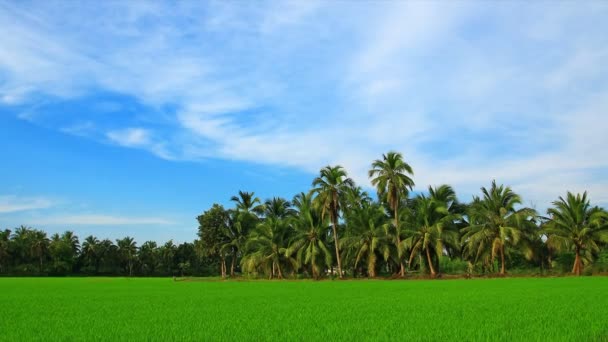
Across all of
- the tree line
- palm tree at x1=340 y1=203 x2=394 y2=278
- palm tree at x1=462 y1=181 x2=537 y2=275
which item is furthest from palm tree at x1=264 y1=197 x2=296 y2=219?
palm tree at x1=462 y1=181 x2=537 y2=275

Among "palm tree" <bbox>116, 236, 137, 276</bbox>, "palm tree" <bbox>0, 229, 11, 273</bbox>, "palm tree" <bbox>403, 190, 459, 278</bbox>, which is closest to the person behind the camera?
"palm tree" <bbox>403, 190, 459, 278</bbox>

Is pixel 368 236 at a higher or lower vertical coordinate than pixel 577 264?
higher

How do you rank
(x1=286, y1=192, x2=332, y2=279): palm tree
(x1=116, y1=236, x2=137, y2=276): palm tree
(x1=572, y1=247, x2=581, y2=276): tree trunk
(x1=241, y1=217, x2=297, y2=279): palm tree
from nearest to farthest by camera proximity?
(x1=572, y1=247, x2=581, y2=276): tree trunk → (x1=286, y1=192, x2=332, y2=279): palm tree → (x1=241, y1=217, x2=297, y2=279): palm tree → (x1=116, y1=236, x2=137, y2=276): palm tree

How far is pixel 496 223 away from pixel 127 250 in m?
80.3

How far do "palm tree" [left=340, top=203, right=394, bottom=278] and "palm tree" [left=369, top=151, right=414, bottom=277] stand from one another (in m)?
1.37

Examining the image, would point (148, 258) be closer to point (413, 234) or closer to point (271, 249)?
point (271, 249)

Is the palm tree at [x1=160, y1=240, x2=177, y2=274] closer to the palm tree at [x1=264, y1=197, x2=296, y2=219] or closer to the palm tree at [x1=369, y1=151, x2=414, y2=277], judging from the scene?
the palm tree at [x1=264, y1=197, x2=296, y2=219]

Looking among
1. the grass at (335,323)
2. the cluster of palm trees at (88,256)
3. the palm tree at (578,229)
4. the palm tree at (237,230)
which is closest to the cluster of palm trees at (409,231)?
the palm tree at (578,229)

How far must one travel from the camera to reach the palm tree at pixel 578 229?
41656 millimetres

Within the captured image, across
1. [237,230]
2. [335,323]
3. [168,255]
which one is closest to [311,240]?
[237,230]

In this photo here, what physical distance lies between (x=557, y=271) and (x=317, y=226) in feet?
76.9

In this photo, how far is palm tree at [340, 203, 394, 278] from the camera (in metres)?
46.2

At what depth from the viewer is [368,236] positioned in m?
47.1

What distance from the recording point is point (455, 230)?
1818 inches
